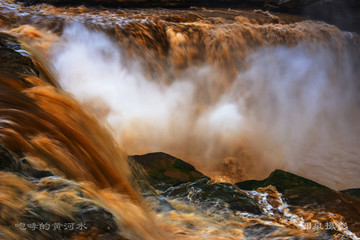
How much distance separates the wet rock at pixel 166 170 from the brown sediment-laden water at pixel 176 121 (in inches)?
2.5

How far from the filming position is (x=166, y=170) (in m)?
3.95

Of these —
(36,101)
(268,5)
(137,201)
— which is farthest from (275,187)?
(268,5)

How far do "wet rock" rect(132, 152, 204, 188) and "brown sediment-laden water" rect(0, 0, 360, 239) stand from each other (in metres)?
0.06

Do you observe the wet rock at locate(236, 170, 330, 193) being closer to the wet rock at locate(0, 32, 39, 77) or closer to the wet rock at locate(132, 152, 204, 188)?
the wet rock at locate(132, 152, 204, 188)

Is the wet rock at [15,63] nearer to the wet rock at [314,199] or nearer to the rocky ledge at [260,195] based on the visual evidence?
the rocky ledge at [260,195]

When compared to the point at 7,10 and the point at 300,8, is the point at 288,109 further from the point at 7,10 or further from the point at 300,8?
the point at 7,10

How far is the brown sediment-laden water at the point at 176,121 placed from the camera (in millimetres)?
2145

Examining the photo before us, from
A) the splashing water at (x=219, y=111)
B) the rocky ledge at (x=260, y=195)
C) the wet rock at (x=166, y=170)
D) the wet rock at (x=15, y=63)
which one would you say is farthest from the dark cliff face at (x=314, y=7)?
the rocky ledge at (x=260, y=195)

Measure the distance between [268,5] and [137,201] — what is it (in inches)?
345

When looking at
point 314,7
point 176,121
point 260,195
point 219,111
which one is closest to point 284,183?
point 260,195

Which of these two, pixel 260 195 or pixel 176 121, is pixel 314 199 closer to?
pixel 260 195

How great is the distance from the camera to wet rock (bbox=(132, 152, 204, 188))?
12.3ft

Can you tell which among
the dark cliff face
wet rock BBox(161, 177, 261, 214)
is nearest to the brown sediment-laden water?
wet rock BBox(161, 177, 261, 214)

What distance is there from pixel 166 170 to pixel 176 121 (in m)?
2.00
